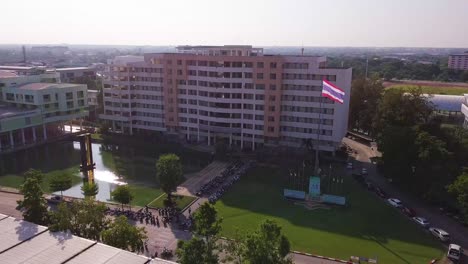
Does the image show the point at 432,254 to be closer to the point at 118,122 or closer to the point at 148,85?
the point at 148,85

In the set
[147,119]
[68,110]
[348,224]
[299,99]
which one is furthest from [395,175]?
[68,110]

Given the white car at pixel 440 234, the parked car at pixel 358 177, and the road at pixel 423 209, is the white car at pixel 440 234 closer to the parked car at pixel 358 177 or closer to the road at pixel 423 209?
the road at pixel 423 209

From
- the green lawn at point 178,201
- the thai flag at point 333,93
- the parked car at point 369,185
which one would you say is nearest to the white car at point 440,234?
the parked car at point 369,185

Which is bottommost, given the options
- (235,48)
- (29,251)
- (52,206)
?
(52,206)

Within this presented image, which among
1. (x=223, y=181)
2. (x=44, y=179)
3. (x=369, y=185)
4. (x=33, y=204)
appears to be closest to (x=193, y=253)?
(x=33, y=204)

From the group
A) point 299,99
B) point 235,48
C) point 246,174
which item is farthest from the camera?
point 235,48

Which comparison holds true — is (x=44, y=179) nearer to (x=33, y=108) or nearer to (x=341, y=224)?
(x=33, y=108)
